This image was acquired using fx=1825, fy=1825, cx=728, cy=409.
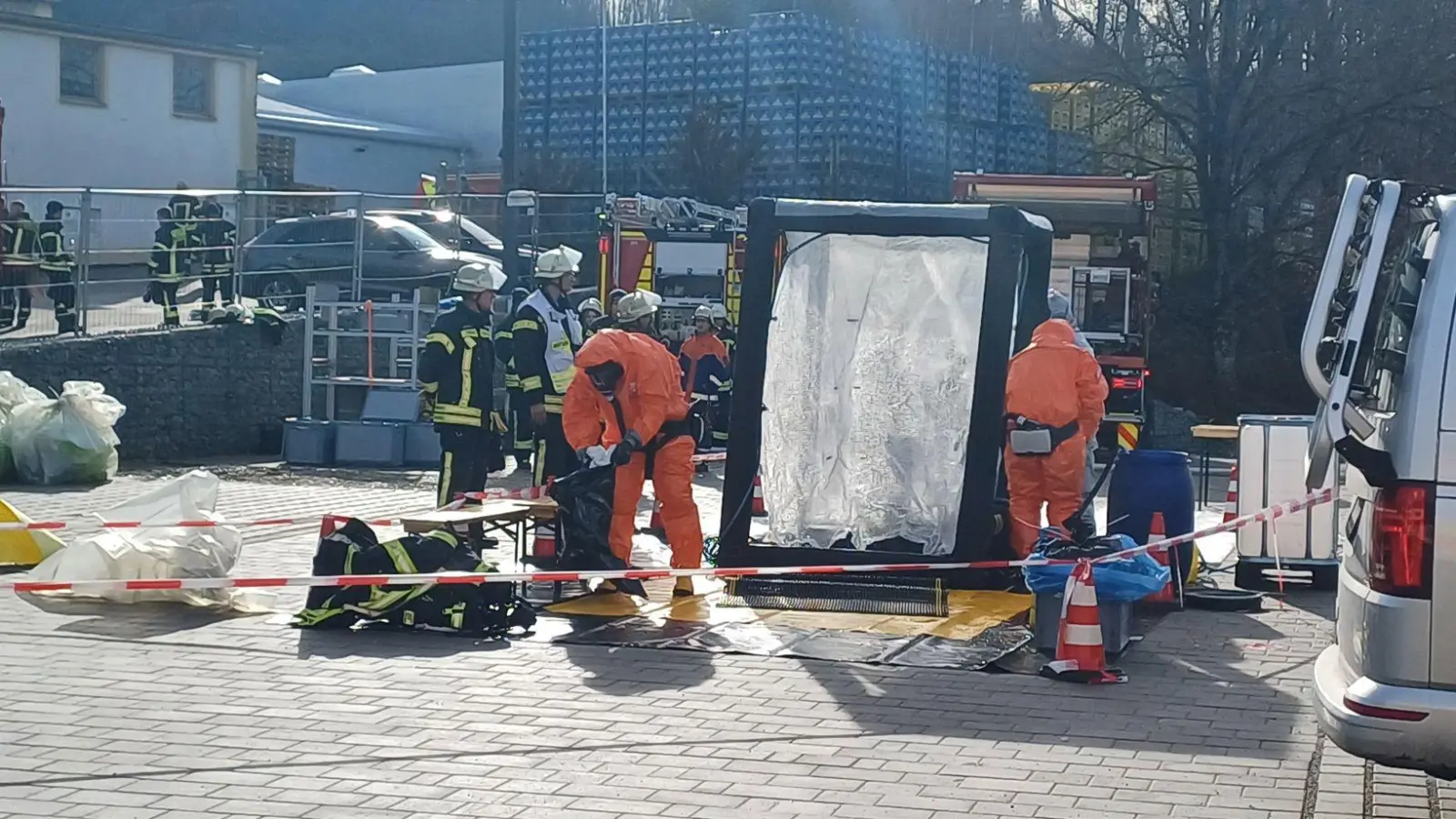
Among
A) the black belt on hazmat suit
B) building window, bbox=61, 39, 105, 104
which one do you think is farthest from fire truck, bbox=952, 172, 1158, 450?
building window, bbox=61, 39, 105, 104

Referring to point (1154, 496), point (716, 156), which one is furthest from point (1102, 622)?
point (716, 156)

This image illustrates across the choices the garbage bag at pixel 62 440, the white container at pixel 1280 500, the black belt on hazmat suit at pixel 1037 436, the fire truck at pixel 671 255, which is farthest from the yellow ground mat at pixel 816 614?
the fire truck at pixel 671 255

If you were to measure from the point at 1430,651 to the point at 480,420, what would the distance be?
24.8ft

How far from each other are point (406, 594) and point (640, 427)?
1590mm

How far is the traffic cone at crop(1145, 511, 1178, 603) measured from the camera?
9875 millimetres

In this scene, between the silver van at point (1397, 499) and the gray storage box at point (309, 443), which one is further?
the gray storage box at point (309, 443)

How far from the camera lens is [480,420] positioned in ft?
37.8

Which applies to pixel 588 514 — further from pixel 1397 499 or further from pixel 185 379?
pixel 185 379

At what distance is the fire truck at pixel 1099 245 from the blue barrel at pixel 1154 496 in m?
9.98

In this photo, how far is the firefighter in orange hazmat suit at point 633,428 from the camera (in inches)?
380

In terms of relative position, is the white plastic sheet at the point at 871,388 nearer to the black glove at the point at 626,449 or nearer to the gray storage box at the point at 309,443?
the black glove at the point at 626,449

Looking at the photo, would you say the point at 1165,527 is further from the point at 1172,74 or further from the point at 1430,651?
the point at 1172,74

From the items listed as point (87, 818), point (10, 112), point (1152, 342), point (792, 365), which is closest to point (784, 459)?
point (792, 365)

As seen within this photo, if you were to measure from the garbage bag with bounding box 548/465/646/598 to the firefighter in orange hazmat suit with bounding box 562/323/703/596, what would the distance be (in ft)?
0.21
